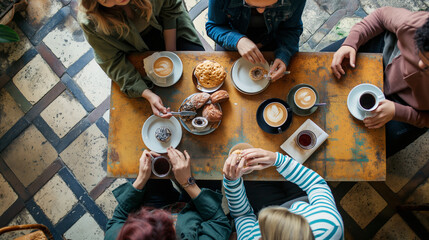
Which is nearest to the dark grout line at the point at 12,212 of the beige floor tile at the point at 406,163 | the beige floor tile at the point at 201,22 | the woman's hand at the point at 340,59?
the beige floor tile at the point at 201,22

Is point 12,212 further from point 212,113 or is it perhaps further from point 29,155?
point 212,113

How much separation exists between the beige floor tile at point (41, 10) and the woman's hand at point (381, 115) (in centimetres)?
366

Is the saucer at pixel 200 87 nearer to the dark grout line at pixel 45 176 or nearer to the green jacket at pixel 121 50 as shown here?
the green jacket at pixel 121 50

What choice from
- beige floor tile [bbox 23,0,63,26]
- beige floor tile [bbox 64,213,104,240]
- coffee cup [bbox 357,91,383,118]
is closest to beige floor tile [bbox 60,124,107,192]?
beige floor tile [bbox 64,213,104,240]

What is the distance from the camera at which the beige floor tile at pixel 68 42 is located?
11.2 ft

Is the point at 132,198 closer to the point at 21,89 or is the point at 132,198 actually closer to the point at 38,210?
the point at 38,210

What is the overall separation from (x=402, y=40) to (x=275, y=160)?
4.17 ft

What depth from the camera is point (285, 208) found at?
172 centimetres

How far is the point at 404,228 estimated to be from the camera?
2.93m

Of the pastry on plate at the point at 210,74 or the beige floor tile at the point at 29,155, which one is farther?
the beige floor tile at the point at 29,155

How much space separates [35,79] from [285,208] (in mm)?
3286

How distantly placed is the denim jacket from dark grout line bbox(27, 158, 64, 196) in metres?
2.36

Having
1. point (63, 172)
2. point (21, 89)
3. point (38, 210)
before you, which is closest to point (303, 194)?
point (63, 172)

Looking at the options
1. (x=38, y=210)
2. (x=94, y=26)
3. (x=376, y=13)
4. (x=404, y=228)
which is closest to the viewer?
(x=94, y=26)
